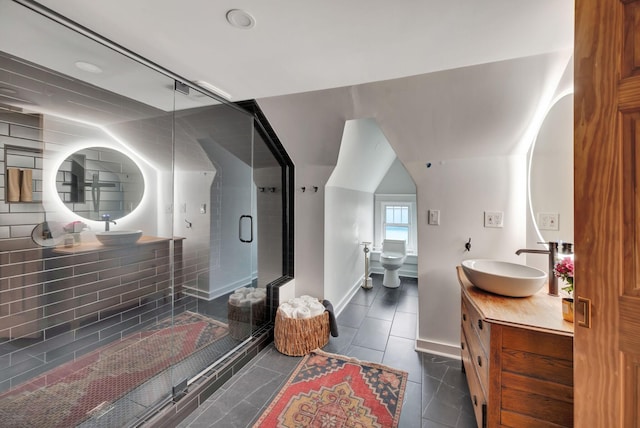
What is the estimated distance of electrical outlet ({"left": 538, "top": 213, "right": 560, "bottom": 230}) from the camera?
1.64 meters

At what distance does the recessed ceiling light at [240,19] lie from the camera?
3.35 ft

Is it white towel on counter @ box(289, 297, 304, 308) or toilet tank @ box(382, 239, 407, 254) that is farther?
toilet tank @ box(382, 239, 407, 254)

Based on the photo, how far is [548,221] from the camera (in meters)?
1.71

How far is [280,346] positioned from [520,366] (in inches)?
69.9

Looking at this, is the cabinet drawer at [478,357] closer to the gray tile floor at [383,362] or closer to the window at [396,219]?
the gray tile floor at [383,362]

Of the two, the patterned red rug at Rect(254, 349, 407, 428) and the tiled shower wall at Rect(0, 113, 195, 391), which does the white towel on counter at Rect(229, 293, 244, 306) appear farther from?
the patterned red rug at Rect(254, 349, 407, 428)

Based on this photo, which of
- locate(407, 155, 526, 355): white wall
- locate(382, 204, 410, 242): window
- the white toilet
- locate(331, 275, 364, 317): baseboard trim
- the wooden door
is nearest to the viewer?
the wooden door

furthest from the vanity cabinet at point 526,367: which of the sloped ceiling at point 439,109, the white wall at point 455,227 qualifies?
the sloped ceiling at point 439,109

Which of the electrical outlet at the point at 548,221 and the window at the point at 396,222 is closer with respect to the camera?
the electrical outlet at the point at 548,221

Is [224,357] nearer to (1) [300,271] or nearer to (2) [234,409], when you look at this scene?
(2) [234,409]

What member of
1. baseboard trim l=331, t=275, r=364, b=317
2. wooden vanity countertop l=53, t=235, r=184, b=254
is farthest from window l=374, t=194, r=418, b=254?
wooden vanity countertop l=53, t=235, r=184, b=254

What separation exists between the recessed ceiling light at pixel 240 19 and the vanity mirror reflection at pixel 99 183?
1.31 m

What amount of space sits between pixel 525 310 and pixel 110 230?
2576 mm

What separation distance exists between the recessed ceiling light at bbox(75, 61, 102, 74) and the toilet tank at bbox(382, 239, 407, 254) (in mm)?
3973
